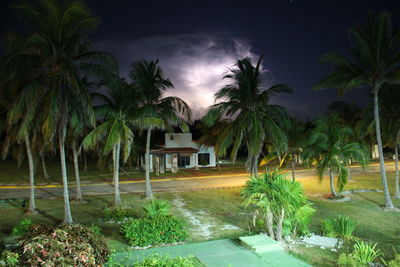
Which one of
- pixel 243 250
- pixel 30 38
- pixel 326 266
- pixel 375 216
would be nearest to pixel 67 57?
pixel 30 38

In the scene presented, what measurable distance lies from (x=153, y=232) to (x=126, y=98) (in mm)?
8058

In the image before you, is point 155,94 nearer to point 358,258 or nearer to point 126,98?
point 126,98

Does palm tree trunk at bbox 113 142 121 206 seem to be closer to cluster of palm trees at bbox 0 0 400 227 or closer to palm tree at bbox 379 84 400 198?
cluster of palm trees at bbox 0 0 400 227

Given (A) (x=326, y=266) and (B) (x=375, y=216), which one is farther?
(B) (x=375, y=216)

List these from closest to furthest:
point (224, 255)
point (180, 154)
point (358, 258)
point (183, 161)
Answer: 1. point (358, 258)
2. point (224, 255)
3. point (180, 154)
4. point (183, 161)

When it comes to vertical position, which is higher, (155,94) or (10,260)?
(155,94)

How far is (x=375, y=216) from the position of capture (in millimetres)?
12484

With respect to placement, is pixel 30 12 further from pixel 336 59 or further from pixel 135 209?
pixel 336 59

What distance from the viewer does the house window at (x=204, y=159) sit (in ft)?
119

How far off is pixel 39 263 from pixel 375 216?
12.6 metres

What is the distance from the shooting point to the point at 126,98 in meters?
14.7

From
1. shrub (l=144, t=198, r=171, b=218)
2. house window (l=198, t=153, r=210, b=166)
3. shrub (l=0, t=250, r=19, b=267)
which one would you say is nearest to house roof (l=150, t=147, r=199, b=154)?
house window (l=198, t=153, r=210, b=166)

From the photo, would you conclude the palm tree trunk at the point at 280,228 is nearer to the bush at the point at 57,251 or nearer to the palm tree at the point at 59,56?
the bush at the point at 57,251

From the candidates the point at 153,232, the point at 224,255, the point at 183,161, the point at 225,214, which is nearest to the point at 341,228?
the point at 224,255
